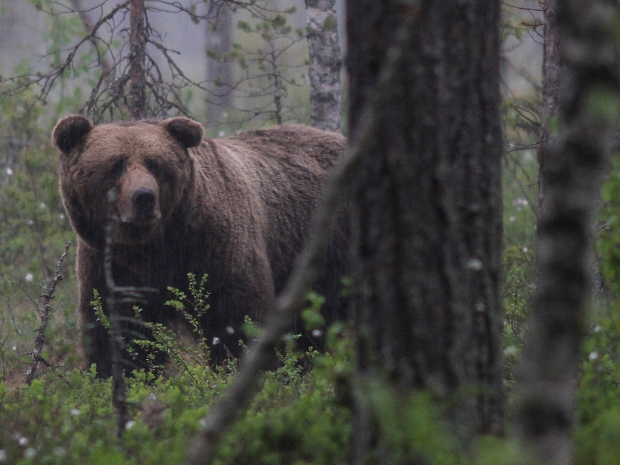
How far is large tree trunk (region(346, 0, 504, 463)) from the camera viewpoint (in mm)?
2293

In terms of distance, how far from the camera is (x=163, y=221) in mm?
5629

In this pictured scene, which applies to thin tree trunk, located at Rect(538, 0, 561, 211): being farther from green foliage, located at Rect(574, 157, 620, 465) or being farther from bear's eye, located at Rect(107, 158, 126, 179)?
bear's eye, located at Rect(107, 158, 126, 179)

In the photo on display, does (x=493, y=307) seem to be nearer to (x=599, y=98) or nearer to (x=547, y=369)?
(x=547, y=369)

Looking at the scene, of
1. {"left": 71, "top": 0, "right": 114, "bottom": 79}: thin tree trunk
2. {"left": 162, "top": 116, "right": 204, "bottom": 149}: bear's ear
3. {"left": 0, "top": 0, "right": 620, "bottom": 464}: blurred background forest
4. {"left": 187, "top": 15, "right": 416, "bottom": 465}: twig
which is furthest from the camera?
{"left": 71, "top": 0, "right": 114, "bottom": 79}: thin tree trunk

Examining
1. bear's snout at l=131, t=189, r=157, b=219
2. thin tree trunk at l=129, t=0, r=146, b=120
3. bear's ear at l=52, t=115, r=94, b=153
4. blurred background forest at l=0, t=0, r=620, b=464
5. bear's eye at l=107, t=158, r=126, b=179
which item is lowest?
blurred background forest at l=0, t=0, r=620, b=464

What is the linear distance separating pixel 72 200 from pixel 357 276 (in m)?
3.80

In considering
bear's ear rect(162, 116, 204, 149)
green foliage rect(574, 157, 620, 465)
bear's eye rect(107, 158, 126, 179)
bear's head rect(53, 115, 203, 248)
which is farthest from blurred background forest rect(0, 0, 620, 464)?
bear's ear rect(162, 116, 204, 149)

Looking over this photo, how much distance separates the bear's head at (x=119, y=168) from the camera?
5.44 m

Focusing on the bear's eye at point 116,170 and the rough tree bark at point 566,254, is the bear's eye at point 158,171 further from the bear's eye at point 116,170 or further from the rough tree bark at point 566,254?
the rough tree bark at point 566,254

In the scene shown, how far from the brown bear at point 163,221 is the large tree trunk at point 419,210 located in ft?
9.99

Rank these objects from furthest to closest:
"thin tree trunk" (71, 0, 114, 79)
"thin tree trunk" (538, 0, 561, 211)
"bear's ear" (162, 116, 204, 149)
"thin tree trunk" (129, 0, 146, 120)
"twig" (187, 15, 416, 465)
A: "thin tree trunk" (71, 0, 114, 79)
"thin tree trunk" (129, 0, 146, 120)
"bear's ear" (162, 116, 204, 149)
"thin tree trunk" (538, 0, 561, 211)
"twig" (187, 15, 416, 465)

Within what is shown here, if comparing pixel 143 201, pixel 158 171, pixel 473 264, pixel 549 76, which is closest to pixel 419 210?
pixel 473 264

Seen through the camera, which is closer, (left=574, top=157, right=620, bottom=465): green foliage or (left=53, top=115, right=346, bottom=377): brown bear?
(left=574, top=157, right=620, bottom=465): green foliage

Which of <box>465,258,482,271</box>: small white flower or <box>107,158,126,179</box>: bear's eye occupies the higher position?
<box>107,158,126,179</box>: bear's eye
